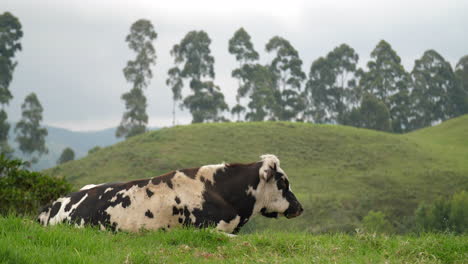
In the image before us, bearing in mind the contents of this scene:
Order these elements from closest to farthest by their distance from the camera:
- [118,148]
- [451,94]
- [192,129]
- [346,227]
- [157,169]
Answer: [346,227], [157,169], [118,148], [192,129], [451,94]

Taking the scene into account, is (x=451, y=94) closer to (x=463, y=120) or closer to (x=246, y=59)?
(x=463, y=120)

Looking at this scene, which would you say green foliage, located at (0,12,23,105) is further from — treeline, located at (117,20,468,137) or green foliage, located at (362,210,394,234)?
green foliage, located at (362,210,394,234)

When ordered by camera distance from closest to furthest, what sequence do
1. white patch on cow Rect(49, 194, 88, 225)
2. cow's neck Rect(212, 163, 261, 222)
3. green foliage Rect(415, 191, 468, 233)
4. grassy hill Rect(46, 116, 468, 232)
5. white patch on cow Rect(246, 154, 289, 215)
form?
1. cow's neck Rect(212, 163, 261, 222)
2. white patch on cow Rect(246, 154, 289, 215)
3. white patch on cow Rect(49, 194, 88, 225)
4. green foliage Rect(415, 191, 468, 233)
5. grassy hill Rect(46, 116, 468, 232)

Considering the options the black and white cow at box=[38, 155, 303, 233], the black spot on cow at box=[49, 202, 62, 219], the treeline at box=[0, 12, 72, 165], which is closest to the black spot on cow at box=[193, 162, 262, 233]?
the black and white cow at box=[38, 155, 303, 233]

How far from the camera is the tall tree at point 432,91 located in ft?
345

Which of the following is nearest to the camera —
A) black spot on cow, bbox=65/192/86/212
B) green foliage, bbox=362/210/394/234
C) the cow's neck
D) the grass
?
the grass

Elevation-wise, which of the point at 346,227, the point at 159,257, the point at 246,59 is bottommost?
the point at 346,227

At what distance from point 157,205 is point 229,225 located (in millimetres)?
1166

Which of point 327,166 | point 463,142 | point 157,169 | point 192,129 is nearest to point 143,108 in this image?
point 192,129

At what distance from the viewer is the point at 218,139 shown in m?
77.3

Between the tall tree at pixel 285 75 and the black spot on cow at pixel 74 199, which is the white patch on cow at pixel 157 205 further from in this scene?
the tall tree at pixel 285 75

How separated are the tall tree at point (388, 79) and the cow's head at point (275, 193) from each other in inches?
3776

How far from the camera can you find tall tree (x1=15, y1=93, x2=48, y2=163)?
297ft

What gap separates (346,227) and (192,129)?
4493 cm
